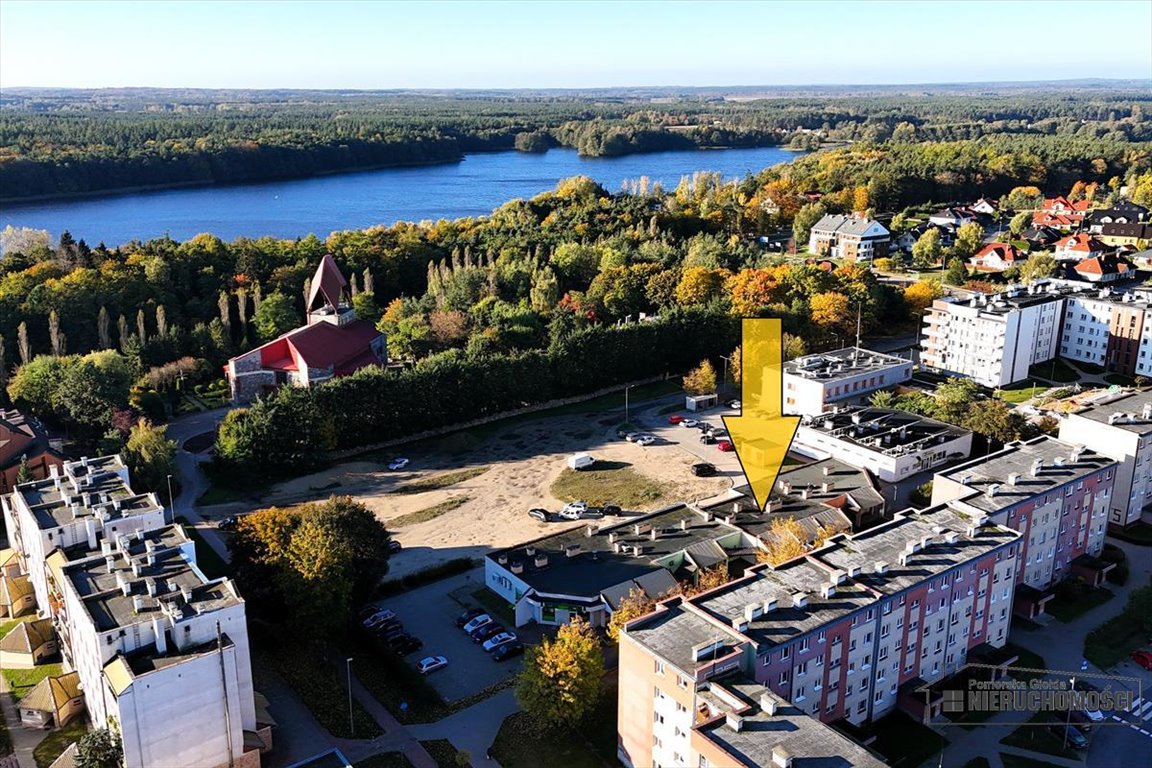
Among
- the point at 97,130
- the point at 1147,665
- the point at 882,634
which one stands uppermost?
the point at 97,130

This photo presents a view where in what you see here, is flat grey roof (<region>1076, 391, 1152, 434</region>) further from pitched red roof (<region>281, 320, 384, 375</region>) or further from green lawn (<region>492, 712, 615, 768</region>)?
pitched red roof (<region>281, 320, 384, 375</region>)

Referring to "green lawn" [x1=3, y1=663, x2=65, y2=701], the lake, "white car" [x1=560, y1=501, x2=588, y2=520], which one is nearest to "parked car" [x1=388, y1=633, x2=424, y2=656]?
"green lawn" [x1=3, y1=663, x2=65, y2=701]

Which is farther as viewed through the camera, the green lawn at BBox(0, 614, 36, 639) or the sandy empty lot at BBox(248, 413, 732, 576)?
the sandy empty lot at BBox(248, 413, 732, 576)

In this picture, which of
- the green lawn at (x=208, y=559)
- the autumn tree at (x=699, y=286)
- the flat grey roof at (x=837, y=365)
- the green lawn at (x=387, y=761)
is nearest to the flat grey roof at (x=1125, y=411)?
the flat grey roof at (x=837, y=365)

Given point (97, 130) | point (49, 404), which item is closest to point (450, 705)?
point (49, 404)

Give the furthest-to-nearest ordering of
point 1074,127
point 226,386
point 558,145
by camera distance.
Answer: point 558,145 < point 1074,127 < point 226,386

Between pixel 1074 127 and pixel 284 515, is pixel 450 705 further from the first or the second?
pixel 1074 127
